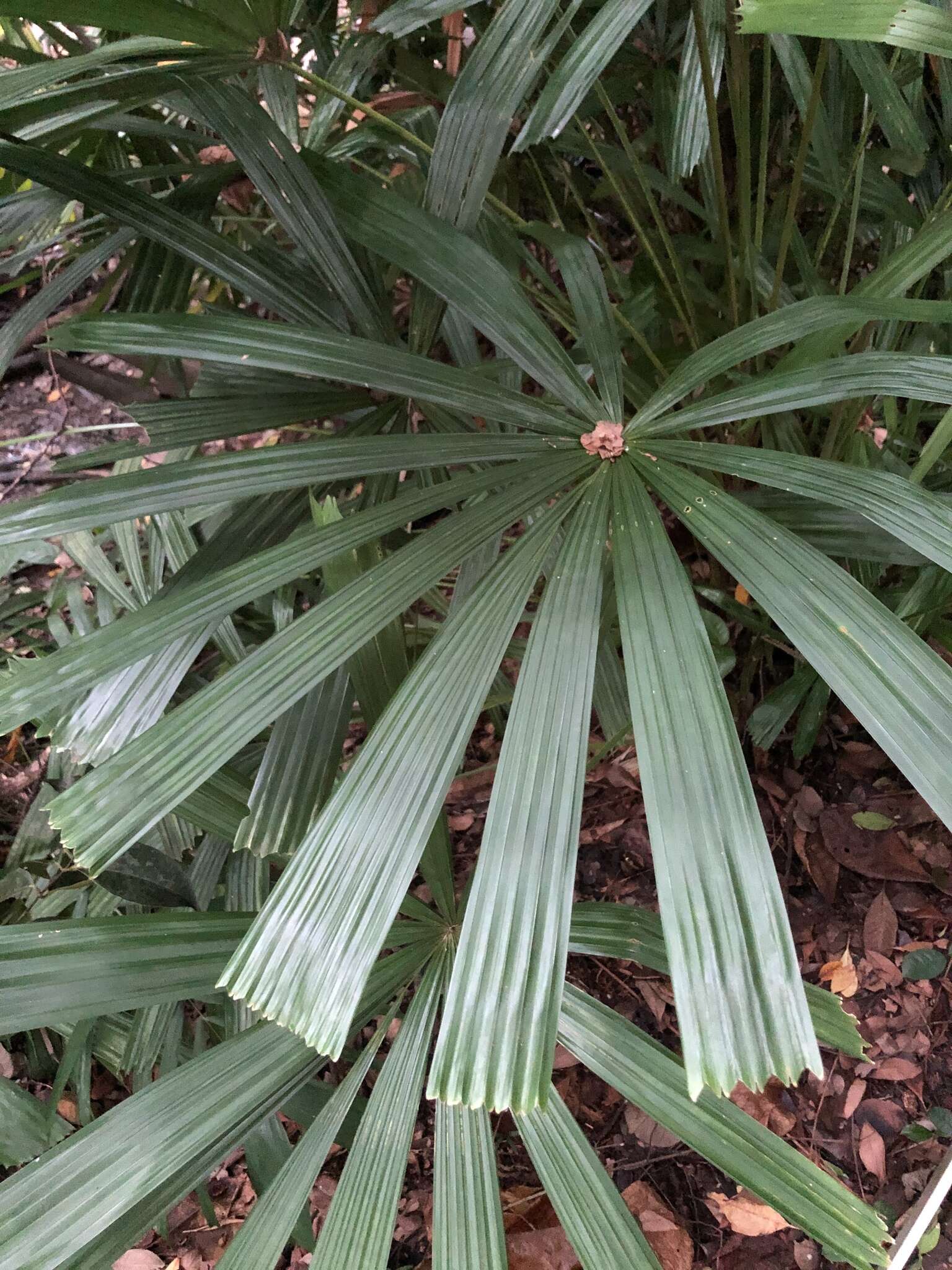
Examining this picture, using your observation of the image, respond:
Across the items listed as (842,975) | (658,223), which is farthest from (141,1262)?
(658,223)

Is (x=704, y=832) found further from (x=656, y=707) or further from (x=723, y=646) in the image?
(x=723, y=646)

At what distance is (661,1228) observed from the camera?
0.84 meters

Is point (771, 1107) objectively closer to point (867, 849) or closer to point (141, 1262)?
point (867, 849)

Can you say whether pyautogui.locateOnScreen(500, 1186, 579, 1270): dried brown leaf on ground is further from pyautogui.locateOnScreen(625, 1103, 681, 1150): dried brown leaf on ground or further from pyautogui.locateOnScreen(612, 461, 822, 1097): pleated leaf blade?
pyautogui.locateOnScreen(612, 461, 822, 1097): pleated leaf blade

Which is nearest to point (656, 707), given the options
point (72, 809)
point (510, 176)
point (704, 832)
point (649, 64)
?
point (704, 832)

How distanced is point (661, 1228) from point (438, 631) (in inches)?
28.7

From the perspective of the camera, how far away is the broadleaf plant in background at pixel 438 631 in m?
0.35

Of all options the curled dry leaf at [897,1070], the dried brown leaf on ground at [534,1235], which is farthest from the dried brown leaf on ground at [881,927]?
the dried brown leaf on ground at [534,1235]

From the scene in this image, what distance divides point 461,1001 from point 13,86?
577 millimetres

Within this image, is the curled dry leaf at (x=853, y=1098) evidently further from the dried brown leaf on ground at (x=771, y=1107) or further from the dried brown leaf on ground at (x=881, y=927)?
the dried brown leaf on ground at (x=881, y=927)

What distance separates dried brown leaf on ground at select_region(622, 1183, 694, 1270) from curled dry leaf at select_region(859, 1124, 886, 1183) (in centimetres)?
21

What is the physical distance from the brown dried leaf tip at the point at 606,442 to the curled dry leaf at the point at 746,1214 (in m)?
0.79

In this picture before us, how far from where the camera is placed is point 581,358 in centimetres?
84

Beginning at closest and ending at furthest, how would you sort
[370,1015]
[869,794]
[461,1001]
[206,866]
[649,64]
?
[461,1001]
[370,1015]
[206,866]
[649,64]
[869,794]
